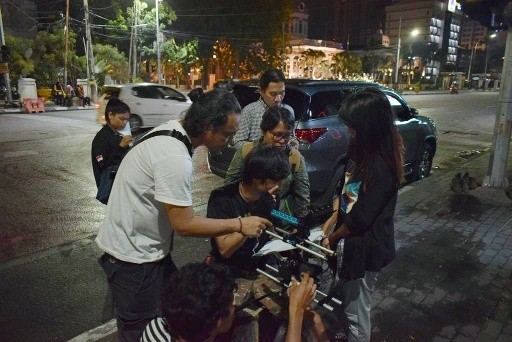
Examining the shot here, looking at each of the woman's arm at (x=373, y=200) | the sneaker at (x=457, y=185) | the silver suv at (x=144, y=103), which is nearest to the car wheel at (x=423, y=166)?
the sneaker at (x=457, y=185)

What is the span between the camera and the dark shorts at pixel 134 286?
2.05 meters

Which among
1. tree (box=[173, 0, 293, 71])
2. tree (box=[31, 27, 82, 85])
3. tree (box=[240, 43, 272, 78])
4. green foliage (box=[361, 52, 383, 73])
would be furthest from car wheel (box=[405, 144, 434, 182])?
green foliage (box=[361, 52, 383, 73])

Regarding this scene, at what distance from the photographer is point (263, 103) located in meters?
4.45

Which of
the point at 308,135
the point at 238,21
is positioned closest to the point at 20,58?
the point at 238,21

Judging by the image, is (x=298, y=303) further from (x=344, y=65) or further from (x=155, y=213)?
(x=344, y=65)

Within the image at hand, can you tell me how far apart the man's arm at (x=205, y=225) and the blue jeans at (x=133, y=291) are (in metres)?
0.40

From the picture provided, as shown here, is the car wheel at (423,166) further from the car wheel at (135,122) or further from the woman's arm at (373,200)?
the car wheel at (135,122)

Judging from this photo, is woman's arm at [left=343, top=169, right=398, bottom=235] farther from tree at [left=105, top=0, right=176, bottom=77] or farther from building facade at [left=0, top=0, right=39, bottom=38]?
building facade at [left=0, top=0, right=39, bottom=38]

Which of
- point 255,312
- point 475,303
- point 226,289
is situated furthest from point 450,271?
point 226,289

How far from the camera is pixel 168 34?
123 ft

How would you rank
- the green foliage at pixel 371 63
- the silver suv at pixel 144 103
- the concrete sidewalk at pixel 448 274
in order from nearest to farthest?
the concrete sidewalk at pixel 448 274
the silver suv at pixel 144 103
the green foliage at pixel 371 63

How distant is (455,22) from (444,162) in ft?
378

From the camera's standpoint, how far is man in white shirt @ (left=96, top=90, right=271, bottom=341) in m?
1.81

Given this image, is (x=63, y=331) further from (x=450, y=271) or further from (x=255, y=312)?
(x=450, y=271)
